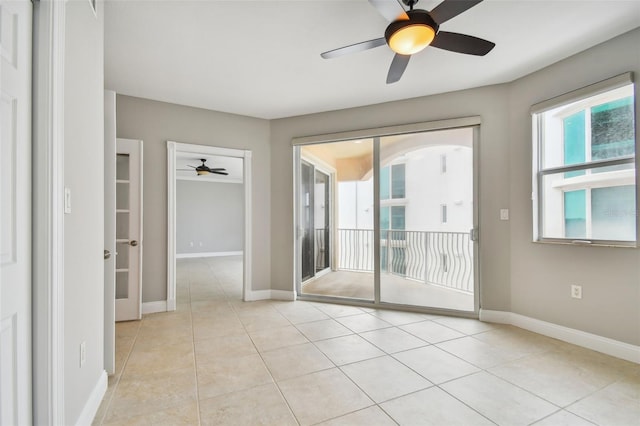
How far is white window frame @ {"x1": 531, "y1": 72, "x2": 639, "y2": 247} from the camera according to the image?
94.0 inches

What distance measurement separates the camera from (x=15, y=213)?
42.9 inches

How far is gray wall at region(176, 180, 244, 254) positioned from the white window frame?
726 centimetres

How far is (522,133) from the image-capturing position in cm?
309

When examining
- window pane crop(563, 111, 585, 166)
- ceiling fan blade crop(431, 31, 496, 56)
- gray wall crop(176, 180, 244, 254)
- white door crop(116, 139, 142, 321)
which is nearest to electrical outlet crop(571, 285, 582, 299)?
window pane crop(563, 111, 585, 166)

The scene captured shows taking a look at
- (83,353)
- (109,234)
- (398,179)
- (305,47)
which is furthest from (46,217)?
(398,179)

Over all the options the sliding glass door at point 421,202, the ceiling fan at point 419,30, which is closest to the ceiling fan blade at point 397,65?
the ceiling fan at point 419,30

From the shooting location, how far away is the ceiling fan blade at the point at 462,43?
75.7 inches

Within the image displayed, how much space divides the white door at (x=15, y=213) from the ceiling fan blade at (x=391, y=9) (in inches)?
62.0

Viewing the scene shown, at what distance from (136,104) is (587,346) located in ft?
17.2

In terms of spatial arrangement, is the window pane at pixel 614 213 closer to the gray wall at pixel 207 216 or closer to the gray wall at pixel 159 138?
the gray wall at pixel 159 138

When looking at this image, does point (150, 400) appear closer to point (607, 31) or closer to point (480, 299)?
point (480, 299)

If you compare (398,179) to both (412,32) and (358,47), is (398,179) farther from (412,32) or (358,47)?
(412,32)

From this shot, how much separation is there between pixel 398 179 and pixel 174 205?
2.88 meters

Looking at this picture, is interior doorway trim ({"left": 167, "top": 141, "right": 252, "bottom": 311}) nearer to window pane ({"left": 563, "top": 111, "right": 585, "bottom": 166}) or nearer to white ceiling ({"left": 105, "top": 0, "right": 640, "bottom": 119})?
white ceiling ({"left": 105, "top": 0, "right": 640, "bottom": 119})
